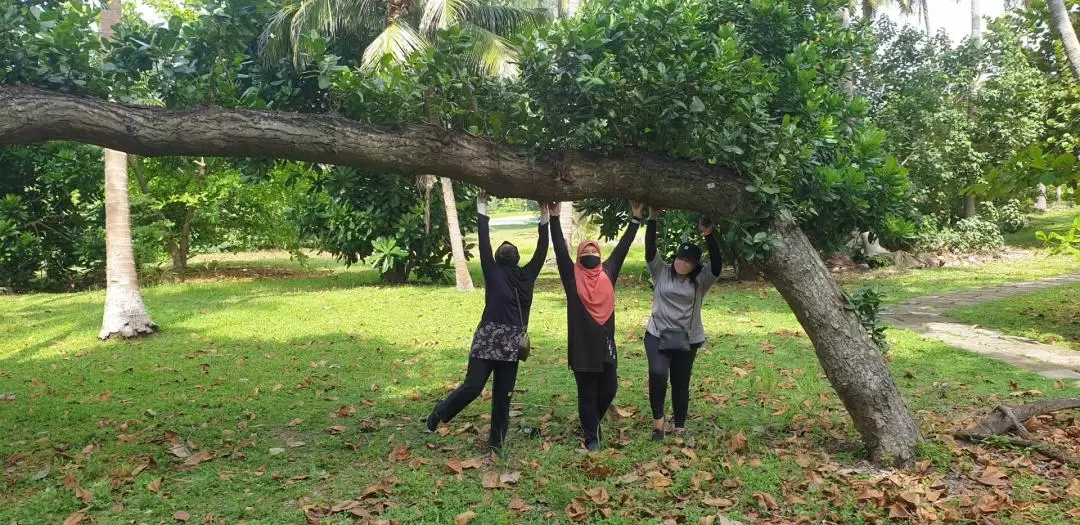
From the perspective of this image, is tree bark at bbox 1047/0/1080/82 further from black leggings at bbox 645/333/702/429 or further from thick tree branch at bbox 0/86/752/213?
black leggings at bbox 645/333/702/429

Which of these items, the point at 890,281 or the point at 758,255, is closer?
the point at 758,255

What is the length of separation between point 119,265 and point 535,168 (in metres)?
8.94

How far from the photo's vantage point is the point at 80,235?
1931 cm

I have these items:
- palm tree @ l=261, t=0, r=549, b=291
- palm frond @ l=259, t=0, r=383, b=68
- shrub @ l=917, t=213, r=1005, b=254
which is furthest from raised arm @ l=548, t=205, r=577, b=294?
shrub @ l=917, t=213, r=1005, b=254

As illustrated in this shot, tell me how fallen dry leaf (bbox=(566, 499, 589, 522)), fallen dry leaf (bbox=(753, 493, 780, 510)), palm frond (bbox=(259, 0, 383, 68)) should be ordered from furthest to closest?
palm frond (bbox=(259, 0, 383, 68)) → fallen dry leaf (bbox=(753, 493, 780, 510)) → fallen dry leaf (bbox=(566, 499, 589, 522))

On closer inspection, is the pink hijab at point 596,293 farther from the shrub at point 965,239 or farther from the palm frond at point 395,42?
the shrub at point 965,239

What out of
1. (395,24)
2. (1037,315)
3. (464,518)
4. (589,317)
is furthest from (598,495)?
(395,24)

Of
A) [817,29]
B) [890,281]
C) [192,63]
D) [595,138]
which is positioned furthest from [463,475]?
[890,281]

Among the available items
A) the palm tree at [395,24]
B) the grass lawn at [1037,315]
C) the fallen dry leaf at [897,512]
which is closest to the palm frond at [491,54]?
the palm tree at [395,24]

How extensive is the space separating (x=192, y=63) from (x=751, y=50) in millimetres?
5603

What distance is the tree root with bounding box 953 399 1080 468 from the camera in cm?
528

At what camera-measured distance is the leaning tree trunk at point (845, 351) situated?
5188 mm

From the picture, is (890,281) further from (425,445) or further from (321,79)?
(321,79)

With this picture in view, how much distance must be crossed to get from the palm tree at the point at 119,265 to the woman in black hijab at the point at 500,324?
26.1ft
